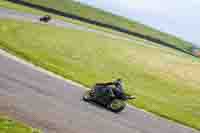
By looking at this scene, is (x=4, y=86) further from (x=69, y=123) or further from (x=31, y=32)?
(x=31, y=32)

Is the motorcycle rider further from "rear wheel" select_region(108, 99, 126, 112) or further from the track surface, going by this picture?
the track surface

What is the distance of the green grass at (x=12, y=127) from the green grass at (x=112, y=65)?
13.3 metres

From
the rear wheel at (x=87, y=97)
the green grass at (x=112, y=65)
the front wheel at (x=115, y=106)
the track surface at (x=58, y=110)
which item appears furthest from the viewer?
the green grass at (x=112, y=65)

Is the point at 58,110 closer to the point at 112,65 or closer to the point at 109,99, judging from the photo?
the point at 109,99

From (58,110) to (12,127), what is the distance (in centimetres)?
477

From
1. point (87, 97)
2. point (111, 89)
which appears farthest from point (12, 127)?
point (111, 89)

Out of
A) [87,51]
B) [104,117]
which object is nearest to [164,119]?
[104,117]

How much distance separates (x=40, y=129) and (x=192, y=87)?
28871mm

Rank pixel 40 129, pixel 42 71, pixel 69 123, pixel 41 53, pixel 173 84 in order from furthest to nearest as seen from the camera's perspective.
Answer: pixel 173 84 → pixel 41 53 → pixel 42 71 → pixel 69 123 → pixel 40 129

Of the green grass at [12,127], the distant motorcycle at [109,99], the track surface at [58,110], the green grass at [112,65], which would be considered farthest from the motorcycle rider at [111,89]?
the green grass at [12,127]

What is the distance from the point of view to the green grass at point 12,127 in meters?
13.6

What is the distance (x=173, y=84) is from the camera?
4078 centimetres

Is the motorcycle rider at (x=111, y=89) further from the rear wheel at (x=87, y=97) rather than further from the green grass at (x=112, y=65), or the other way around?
the green grass at (x=112, y=65)

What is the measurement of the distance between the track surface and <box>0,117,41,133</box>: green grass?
0.99m
